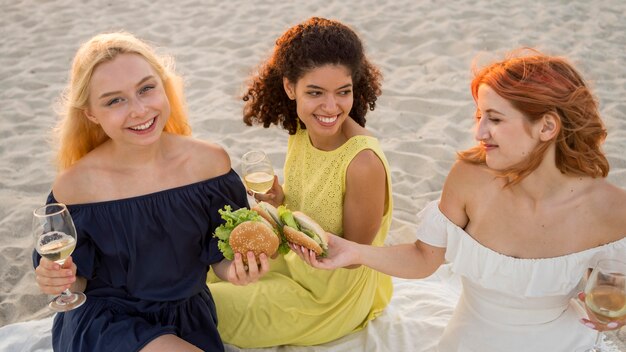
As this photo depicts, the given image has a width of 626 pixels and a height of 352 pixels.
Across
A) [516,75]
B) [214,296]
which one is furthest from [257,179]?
[516,75]

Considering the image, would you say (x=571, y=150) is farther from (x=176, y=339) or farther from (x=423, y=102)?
(x=423, y=102)

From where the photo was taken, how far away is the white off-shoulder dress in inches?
111

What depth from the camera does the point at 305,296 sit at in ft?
11.7

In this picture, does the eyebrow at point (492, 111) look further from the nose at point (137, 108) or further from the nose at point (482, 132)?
the nose at point (137, 108)

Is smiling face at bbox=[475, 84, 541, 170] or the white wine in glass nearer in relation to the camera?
the white wine in glass

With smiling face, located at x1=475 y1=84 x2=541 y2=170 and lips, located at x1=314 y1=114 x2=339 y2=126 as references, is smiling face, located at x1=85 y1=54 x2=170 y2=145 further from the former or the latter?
smiling face, located at x1=475 y1=84 x2=541 y2=170

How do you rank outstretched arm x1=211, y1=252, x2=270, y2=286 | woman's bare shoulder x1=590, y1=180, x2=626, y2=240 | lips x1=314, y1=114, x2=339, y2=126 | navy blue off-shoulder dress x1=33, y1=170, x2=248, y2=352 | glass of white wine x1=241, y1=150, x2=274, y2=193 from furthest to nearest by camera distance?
lips x1=314, y1=114, x2=339, y2=126 < glass of white wine x1=241, y1=150, x2=274, y2=193 < navy blue off-shoulder dress x1=33, y1=170, x2=248, y2=352 < outstretched arm x1=211, y1=252, x2=270, y2=286 < woman's bare shoulder x1=590, y1=180, x2=626, y2=240

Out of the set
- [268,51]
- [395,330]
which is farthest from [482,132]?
[268,51]

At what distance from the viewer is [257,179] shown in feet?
10.8

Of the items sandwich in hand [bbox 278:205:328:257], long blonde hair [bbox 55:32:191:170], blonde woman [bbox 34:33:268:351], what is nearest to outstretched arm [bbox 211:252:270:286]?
blonde woman [bbox 34:33:268:351]

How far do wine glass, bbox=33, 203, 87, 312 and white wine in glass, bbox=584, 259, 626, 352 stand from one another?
85.5 inches

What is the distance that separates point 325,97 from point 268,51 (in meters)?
4.48

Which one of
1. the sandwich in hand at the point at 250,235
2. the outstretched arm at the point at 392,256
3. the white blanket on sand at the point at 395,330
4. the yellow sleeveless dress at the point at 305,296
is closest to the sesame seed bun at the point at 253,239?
the sandwich in hand at the point at 250,235

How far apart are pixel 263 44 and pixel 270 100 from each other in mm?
4356
